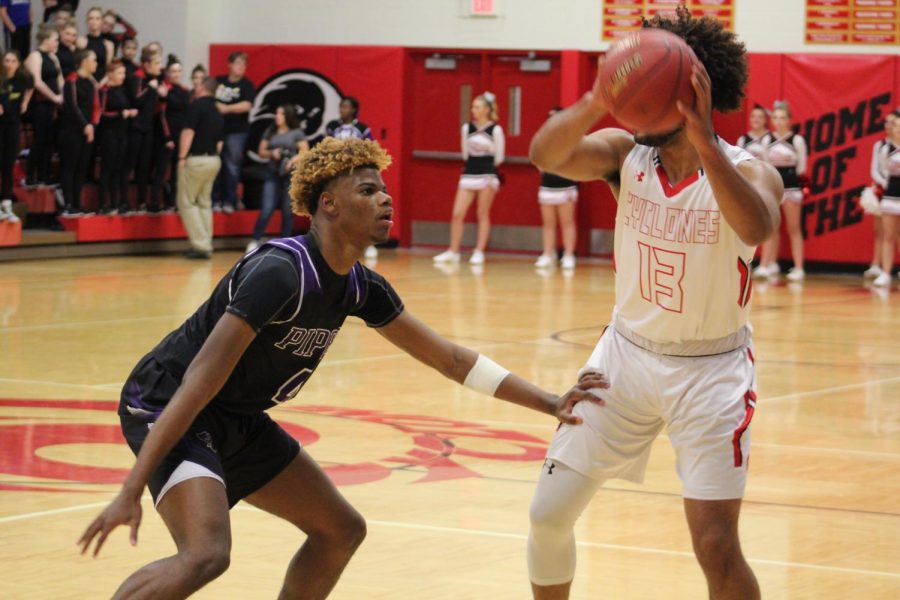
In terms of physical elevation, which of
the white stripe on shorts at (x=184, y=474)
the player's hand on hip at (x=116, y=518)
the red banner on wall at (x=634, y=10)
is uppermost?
the red banner on wall at (x=634, y=10)

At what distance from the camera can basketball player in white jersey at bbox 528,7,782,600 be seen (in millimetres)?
4297

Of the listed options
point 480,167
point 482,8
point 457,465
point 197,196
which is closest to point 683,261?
point 457,465

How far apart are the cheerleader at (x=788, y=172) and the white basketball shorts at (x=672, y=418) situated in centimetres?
1448

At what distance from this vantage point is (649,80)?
13.3 ft

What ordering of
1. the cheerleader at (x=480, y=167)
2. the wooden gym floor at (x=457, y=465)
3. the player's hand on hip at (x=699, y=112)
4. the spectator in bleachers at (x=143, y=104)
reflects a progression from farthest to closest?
the cheerleader at (x=480, y=167), the spectator in bleachers at (x=143, y=104), the wooden gym floor at (x=457, y=465), the player's hand on hip at (x=699, y=112)

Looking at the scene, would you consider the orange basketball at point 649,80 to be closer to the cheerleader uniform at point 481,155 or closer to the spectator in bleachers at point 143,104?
the spectator in bleachers at point 143,104

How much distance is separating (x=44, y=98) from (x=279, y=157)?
3.22 metres

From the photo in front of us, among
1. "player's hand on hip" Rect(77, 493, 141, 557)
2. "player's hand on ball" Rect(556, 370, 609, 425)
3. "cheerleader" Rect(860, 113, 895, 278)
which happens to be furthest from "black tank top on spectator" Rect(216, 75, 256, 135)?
"player's hand on hip" Rect(77, 493, 141, 557)

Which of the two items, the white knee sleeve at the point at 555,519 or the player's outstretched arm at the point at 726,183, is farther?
the white knee sleeve at the point at 555,519

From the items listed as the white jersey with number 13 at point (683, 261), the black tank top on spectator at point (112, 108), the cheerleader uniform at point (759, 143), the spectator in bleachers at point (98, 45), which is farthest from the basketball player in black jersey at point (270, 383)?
the spectator in bleachers at point (98, 45)

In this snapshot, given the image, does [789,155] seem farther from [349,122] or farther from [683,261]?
[683,261]

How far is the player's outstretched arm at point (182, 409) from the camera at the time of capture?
3855 mm

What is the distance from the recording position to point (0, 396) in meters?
9.27

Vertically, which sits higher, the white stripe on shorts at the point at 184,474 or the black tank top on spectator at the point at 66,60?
the black tank top on spectator at the point at 66,60
